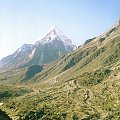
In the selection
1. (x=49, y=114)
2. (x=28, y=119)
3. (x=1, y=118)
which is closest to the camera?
(x=1, y=118)

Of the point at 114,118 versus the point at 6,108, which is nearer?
the point at 114,118

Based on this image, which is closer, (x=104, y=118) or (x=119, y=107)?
(x=104, y=118)

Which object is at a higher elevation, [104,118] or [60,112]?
[60,112]

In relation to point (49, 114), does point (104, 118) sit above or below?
below

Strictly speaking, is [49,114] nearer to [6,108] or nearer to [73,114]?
[73,114]

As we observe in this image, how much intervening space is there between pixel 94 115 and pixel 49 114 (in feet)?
88.0

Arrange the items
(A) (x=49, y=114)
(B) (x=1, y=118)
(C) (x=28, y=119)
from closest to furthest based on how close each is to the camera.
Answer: (B) (x=1, y=118), (C) (x=28, y=119), (A) (x=49, y=114)

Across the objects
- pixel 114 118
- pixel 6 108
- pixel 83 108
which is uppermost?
pixel 6 108

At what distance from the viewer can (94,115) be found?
601 ft

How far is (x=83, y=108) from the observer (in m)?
200

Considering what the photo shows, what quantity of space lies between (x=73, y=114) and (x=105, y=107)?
23.6m

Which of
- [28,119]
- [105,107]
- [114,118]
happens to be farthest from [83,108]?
[28,119]

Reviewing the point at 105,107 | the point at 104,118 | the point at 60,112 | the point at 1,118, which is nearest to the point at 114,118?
the point at 104,118

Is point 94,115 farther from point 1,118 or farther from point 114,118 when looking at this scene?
point 1,118
